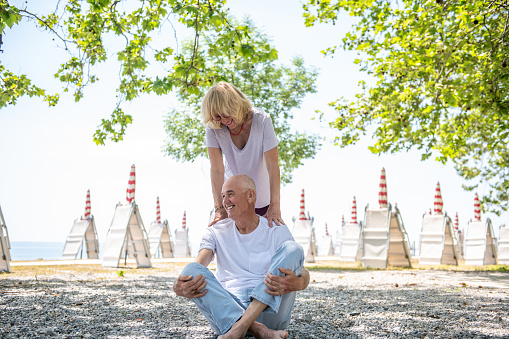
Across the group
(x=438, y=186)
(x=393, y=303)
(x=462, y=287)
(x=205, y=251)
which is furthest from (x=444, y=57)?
(x=438, y=186)

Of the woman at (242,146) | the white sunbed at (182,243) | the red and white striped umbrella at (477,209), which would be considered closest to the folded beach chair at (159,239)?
the white sunbed at (182,243)

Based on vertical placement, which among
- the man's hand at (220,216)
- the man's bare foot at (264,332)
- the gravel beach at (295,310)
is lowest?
the gravel beach at (295,310)

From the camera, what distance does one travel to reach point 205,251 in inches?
143

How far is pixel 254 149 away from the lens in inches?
164

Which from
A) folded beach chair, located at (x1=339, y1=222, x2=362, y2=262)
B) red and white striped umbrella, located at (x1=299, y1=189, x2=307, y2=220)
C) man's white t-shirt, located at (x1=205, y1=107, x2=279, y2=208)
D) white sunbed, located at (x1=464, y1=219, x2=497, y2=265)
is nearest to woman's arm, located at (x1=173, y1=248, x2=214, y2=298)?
man's white t-shirt, located at (x1=205, y1=107, x2=279, y2=208)

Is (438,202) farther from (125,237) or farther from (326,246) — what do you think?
(326,246)

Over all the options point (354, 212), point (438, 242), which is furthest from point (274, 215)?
point (354, 212)

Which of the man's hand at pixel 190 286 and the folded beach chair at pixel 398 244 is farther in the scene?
the folded beach chair at pixel 398 244

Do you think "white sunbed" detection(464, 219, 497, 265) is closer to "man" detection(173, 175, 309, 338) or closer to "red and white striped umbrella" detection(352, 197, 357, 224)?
"red and white striped umbrella" detection(352, 197, 357, 224)

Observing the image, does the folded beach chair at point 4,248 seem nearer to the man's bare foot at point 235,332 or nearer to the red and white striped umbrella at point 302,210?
the man's bare foot at point 235,332

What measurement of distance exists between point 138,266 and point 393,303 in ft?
27.2

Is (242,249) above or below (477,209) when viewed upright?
below

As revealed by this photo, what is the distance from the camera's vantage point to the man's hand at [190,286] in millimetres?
3254

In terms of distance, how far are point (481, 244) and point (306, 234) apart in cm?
657
